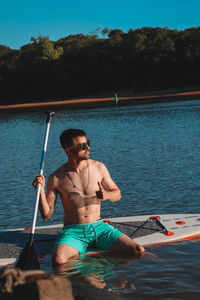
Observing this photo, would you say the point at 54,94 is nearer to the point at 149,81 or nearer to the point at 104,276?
the point at 149,81

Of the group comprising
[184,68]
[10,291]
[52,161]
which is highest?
[184,68]

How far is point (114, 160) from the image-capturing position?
44.9 ft

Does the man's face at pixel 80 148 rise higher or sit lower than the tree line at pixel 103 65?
lower

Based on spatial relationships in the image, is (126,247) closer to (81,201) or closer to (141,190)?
(81,201)

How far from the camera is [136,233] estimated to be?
5.73 metres

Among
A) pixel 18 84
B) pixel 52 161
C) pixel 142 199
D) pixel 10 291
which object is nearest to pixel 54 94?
pixel 18 84

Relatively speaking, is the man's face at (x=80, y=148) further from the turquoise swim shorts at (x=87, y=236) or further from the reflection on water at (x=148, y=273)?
the reflection on water at (x=148, y=273)

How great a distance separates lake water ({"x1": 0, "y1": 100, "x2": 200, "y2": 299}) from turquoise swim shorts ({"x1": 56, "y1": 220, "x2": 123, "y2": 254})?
0.64 ft

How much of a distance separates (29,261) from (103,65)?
80592 mm

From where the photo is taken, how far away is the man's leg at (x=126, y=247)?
493cm

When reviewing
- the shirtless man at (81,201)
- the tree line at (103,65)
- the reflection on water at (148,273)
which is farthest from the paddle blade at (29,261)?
the tree line at (103,65)

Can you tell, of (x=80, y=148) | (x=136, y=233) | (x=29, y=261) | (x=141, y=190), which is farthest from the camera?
(x=141, y=190)

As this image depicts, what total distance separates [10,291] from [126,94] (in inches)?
2935

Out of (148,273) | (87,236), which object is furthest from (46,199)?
(148,273)
